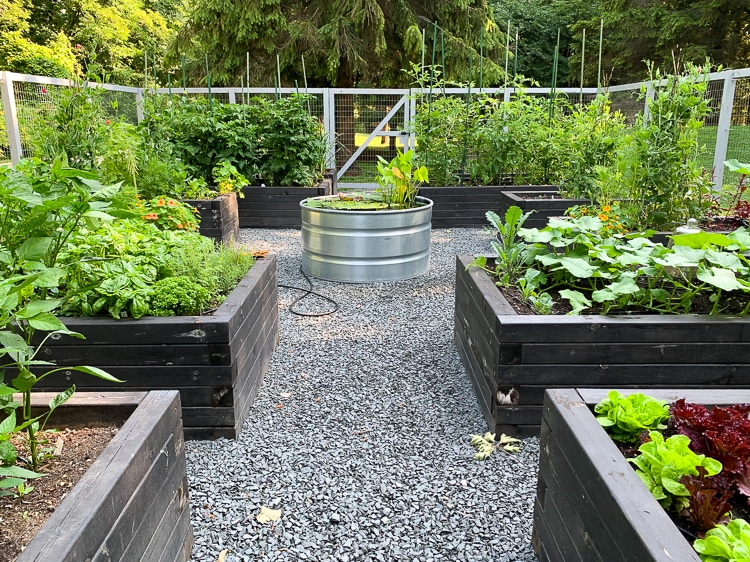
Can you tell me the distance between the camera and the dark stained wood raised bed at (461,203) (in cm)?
756

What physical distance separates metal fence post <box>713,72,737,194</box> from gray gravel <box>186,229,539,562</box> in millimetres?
6010

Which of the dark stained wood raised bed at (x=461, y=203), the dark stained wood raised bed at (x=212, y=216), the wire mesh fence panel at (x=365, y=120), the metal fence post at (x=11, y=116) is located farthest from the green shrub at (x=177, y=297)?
the wire mesh fence panel at (x=365, y=120)

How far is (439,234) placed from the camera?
23.9 feet

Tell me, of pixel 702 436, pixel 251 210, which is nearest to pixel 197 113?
pixel 251 210

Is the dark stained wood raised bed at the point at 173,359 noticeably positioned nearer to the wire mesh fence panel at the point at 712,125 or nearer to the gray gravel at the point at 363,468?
the gray gravel at the point at 363,468

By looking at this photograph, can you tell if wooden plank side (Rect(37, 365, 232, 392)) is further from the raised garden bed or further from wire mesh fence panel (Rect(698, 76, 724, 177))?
wire mesh fence panel (Rect(698, 76, 724, 177))

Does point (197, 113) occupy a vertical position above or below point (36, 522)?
above

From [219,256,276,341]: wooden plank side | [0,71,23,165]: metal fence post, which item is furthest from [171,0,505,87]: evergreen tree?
[219,256,276,341]: wooden plank side

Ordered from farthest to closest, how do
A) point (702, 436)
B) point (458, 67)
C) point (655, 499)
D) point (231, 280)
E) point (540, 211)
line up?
point (458, 67) < point (540, 211) < point (231, 280) < point (702, 436) < point (655, 499)

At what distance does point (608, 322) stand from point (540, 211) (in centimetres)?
371

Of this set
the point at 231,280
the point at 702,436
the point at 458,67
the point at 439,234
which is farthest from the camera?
the point at 458,67

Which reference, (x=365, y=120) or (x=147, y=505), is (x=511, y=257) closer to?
(x=147, y=505)

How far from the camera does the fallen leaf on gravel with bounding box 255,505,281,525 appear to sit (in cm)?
207

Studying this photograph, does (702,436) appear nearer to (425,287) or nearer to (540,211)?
(425,287)
